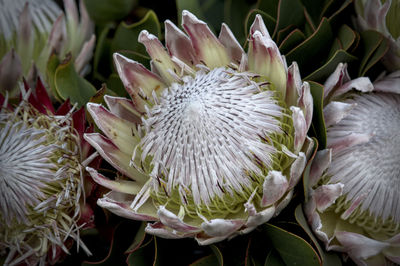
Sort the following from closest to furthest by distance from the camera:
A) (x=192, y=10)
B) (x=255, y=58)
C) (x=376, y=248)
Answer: (x=376, y=248) → (x=255, y=58) → (x=192, y=10)

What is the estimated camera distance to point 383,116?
56.7 inches

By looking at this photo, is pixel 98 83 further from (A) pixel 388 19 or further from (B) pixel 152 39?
(A) pixel 388 19

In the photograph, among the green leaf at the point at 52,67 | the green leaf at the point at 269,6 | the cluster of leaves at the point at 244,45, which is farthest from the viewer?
the green leaf at the point at 269,6

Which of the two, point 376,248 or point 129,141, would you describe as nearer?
point 376,248

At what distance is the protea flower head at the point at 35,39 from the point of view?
5.66ft

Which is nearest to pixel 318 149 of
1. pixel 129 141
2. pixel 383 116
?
pixel 383 116

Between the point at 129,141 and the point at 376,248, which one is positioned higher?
the point at 129,141

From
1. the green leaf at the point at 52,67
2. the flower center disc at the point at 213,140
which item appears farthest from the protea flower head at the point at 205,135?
the green leaf at the point at 52,67

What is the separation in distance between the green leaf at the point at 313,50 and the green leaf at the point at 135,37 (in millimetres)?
438

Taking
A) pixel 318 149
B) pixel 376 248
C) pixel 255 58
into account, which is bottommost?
pixel 376 248

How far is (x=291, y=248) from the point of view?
1398 mm

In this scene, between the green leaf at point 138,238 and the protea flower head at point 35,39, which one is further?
the protea flower head at point 35,39

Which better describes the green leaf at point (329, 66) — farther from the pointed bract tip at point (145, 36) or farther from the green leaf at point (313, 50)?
the pointed bract tip at point (145, 36)

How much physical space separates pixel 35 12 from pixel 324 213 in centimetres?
114
